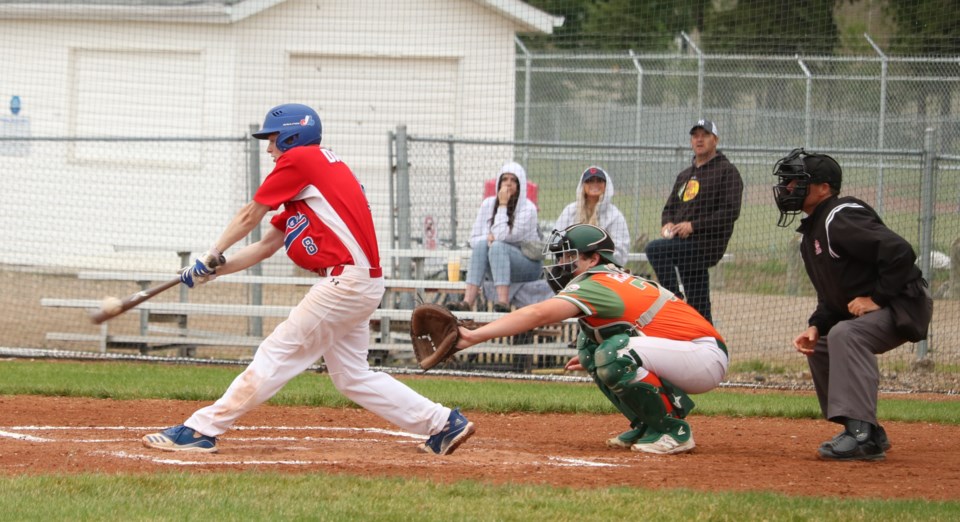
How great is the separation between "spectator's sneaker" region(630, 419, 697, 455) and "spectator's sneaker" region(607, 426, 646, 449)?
0.37 feet

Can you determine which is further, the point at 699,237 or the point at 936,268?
the point at 936,268

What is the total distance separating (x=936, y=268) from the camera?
12.2 metres

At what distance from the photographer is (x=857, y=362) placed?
641cm

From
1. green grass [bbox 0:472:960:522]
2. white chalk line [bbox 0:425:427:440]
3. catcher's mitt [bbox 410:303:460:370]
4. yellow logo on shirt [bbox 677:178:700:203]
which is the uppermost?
yellow logo on shirt [bbox 677:178:700:203]

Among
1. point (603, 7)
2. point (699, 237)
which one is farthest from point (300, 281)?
point (603, 7)

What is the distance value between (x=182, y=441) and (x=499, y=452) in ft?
5.42

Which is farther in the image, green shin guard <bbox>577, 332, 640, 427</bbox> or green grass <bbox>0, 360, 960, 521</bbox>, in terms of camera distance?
green shin guard <bbox>577, 332, 640, 427</bbox>

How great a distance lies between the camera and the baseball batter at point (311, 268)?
19.7 ft

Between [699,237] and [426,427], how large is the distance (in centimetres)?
432

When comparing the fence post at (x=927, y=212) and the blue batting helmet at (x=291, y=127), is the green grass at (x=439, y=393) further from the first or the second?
the blue batting helmet at (x=291, y=127)

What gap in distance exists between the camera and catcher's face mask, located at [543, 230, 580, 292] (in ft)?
21.2

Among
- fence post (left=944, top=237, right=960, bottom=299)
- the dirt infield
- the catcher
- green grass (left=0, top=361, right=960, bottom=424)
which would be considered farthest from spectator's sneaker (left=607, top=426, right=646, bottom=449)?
fence post (left=944, top=237, right=960, bottom=299)

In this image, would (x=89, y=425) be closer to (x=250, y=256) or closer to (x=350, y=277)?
(x=250, y=256)

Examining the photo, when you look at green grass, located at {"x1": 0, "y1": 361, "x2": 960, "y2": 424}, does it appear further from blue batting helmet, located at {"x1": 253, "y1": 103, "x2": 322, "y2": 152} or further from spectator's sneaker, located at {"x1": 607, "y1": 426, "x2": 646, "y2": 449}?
blue batting helmet, located at {"x1": 253, "y1": 103, "x2": 322, "y2": 152}
